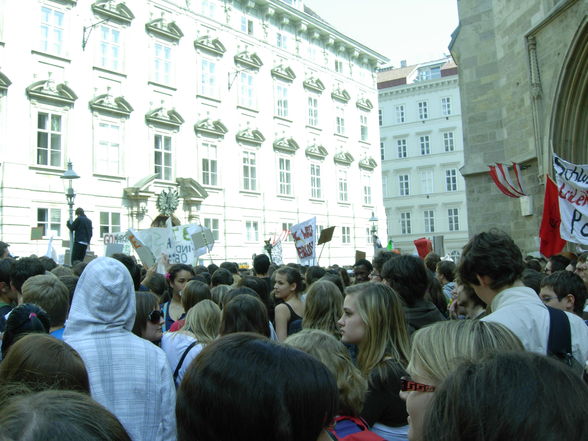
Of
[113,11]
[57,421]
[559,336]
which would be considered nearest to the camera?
[57,421]

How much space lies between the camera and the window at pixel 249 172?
32438 millimetres

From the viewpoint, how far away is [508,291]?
3.58 meters

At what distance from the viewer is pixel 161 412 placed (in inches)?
125

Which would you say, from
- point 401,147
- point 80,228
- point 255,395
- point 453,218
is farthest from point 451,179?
point 255,395

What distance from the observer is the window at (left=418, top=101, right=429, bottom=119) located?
55.8 metres

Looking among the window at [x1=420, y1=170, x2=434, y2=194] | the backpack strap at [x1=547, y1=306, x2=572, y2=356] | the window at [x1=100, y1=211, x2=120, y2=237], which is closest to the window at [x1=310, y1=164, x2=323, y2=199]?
the window at [x1=100, y1=211, x2=120, y2=237]

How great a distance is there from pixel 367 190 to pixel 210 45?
16.2 m

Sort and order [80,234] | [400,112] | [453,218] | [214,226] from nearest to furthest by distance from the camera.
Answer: [80,234]
[214,226]
[453,218]
[400,112]

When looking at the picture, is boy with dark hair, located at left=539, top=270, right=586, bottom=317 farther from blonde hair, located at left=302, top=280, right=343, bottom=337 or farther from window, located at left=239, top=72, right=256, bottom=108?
window, located at left=239, top=72, right=256, bottom=108

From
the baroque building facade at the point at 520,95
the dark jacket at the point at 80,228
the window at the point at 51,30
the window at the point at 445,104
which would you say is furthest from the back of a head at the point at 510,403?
the window at the point at 445,104

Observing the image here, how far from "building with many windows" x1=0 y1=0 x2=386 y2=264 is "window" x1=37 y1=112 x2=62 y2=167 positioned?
0.17 ft

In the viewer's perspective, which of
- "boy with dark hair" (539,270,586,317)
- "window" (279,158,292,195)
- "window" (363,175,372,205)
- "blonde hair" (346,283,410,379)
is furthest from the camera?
"window" (363,175,372,205)

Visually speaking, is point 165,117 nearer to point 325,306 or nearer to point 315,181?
point 315,181

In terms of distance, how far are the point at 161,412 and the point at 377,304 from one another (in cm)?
140
